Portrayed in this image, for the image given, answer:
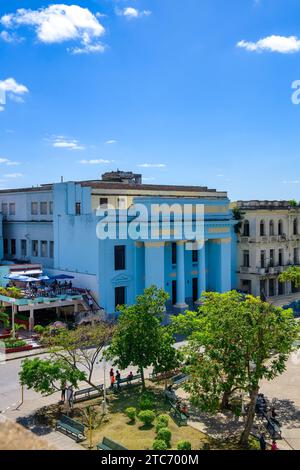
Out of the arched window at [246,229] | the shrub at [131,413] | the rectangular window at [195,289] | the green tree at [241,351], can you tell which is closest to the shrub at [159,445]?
the green tree at [241,351]

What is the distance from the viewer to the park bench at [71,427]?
2152cm

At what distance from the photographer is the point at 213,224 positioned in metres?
48.5

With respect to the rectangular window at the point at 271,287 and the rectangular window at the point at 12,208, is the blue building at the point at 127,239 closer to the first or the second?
the rectangular window at the point at 12,208

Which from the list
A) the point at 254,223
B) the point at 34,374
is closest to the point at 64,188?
the point at 254,223

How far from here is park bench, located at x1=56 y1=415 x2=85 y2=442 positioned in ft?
70.6

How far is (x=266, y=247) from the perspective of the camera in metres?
54.8

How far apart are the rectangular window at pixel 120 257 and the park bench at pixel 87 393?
16955 mm

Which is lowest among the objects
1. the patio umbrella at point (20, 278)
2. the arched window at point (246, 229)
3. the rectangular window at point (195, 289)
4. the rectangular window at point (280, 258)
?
the rectangular window at point (195, 289)

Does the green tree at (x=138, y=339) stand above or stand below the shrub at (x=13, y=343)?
above

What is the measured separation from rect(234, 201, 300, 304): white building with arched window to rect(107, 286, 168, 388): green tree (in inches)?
1112

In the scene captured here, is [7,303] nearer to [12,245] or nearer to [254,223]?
[12,245]

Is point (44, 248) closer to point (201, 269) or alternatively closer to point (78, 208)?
point (78, 208)

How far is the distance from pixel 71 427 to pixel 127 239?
76.6ft

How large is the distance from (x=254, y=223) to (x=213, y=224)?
7.40m
